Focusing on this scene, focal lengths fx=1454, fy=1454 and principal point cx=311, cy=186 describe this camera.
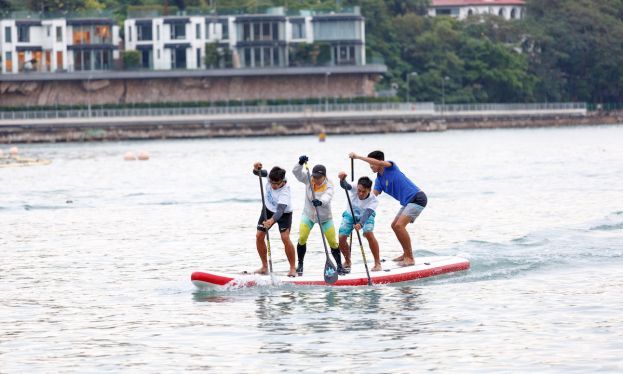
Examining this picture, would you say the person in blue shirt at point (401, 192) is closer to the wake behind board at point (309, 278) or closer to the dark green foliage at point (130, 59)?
the wake behind board at point (309, 278)

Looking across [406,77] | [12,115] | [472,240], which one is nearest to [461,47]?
[406,77]

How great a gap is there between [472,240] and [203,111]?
116491 mm

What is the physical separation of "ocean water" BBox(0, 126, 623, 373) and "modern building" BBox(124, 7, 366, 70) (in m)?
101

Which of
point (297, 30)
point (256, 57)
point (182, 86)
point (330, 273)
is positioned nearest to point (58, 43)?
point (182, 86)

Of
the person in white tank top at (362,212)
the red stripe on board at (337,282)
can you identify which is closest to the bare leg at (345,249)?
the person in white tank top at (362,212)

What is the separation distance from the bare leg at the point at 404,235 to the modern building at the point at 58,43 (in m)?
136

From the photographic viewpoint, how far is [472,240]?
3612 centimetres

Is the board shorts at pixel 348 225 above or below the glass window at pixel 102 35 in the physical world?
below

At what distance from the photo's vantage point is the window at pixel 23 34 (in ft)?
529

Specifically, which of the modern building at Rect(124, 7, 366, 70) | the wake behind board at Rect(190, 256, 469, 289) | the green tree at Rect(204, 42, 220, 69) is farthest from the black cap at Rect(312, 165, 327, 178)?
the green tree at Rect(204, 42, 220, 69)

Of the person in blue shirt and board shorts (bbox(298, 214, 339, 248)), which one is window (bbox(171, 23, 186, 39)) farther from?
board shorts (bbox(298, 214, 339, 248))

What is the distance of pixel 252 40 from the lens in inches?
6388

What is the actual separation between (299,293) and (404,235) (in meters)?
2.41

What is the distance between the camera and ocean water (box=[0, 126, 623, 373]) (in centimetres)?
2102
